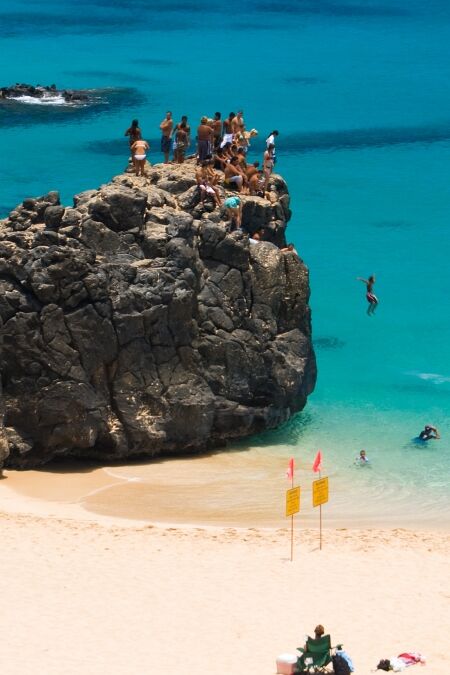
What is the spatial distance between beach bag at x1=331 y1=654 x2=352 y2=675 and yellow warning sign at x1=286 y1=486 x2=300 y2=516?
236 inches

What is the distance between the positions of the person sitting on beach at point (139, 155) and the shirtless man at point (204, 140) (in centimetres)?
168

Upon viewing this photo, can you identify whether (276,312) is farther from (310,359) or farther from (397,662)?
(397,662)

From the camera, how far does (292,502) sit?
Answer: 31172 millimetres

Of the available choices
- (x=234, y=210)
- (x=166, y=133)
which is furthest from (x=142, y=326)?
(x=166, y=133)

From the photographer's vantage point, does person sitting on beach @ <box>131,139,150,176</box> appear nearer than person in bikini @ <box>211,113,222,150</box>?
Yes

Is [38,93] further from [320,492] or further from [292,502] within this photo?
[292,502]

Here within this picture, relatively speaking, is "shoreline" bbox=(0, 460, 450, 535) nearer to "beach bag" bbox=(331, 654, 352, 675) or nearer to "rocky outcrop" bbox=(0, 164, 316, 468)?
"rocky outcrop" bbox=(0, 164, 316, 468)

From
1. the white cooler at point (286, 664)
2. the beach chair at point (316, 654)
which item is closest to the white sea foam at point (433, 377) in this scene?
the beach chair at point (316, 654)

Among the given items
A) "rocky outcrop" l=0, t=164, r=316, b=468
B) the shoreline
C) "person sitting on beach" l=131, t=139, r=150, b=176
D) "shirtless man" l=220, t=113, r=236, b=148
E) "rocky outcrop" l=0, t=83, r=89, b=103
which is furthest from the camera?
"rocky outcrop" l=0, t=83, r=89, b=103

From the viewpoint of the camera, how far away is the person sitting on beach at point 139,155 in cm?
3922

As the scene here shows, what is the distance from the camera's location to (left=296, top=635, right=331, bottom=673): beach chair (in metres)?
25.2

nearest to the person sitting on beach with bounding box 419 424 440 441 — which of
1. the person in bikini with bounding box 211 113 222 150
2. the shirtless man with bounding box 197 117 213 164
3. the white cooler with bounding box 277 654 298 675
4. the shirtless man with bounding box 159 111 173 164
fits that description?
the shirtless man with bounding box 197 117 213 164

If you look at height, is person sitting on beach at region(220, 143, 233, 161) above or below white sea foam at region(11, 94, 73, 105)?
below

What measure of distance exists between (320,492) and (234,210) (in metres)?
9.24
